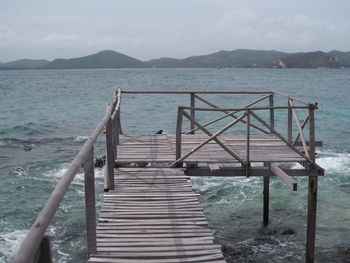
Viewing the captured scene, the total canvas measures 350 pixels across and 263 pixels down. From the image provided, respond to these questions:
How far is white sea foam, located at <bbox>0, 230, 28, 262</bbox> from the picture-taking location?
1098 centimetres

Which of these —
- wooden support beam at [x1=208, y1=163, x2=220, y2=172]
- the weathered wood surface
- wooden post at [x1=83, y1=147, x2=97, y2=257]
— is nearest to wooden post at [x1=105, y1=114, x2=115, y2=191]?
the weathered wood surface

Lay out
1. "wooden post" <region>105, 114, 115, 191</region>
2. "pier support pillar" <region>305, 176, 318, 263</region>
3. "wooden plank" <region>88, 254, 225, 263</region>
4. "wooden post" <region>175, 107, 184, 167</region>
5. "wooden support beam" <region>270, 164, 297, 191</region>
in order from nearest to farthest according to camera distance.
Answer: "wooden plank" <region>88, 254, 225, 263</region>, "wooden post" <region>105, 114, 115, 191</region>, "wooden support beam" <region>270, 164, 297, 191</region>, "wooden post" <region>175, 107, 184, 167</region>, "pier support pillar" <region>305, 176, 318, 263</region>

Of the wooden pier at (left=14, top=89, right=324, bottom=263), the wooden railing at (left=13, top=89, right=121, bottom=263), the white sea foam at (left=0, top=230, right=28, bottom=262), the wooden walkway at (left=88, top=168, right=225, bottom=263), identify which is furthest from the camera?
the white sea foam at (left=0, top=230, right=28, bottom=262)

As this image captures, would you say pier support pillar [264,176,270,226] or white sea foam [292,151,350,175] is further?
white sea foam [292,151,350,175]

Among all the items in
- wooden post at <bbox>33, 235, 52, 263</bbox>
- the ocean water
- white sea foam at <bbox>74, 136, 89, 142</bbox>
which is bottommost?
the ocean water

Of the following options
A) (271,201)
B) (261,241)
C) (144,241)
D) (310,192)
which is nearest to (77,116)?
(271,201)

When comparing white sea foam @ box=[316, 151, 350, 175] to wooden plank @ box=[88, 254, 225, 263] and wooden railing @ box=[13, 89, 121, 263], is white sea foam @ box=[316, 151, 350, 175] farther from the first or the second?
wooden railing @ box=[13, 89, 121, 263]

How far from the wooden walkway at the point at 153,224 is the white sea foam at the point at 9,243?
462 centimetres

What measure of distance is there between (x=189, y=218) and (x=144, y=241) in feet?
3.30

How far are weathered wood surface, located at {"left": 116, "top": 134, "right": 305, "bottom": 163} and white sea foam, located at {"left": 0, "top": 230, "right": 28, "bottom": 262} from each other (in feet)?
A: 12.7

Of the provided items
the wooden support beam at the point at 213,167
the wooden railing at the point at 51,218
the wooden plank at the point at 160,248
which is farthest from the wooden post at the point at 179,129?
the wooden plank at the point at 160,248

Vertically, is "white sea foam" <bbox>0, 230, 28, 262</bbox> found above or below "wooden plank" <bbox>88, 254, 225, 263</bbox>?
below

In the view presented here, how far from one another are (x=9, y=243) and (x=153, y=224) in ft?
23.5

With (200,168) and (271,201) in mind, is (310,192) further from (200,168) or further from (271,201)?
(271,201)
